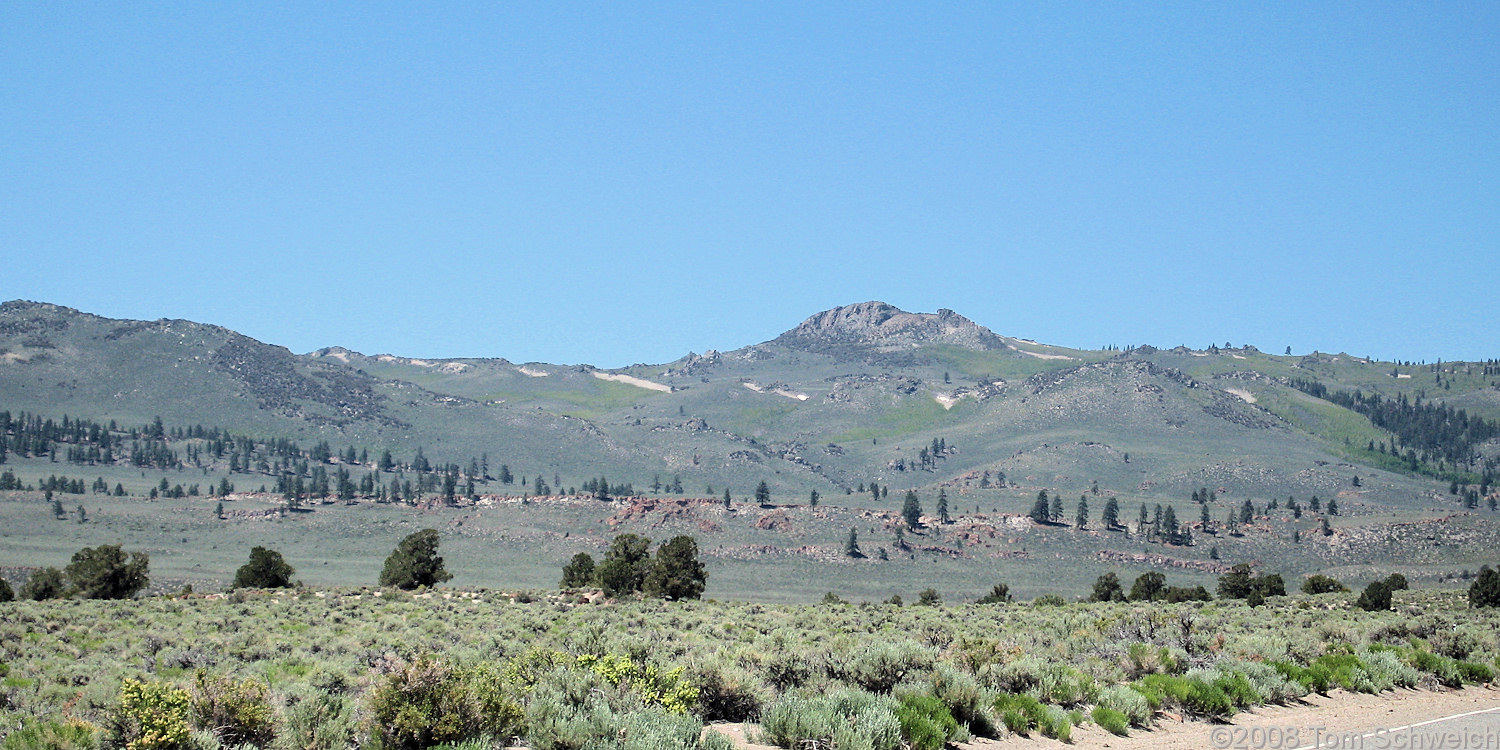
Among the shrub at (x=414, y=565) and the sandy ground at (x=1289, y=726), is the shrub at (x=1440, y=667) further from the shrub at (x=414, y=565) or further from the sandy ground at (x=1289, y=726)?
the shrub at (x=414, y=565)

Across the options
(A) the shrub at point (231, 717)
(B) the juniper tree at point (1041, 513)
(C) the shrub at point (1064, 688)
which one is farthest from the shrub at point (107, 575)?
(B) the juniper tree at point (1041, 513)

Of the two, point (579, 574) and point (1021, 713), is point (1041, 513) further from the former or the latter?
point (1021, 713)

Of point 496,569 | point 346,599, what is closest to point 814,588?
point 496,569

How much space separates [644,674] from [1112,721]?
6.85m

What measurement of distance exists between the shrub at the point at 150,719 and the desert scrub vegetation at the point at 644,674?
0.02 meters

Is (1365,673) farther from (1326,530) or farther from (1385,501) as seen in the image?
(1385,501)

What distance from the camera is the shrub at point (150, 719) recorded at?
1084 centimetres

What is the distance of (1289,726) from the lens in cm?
1630

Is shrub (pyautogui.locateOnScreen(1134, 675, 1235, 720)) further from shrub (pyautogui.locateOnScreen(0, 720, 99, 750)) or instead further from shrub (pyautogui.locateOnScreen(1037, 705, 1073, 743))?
shrub (pyautogui.locateOnScreen(0, 720, 99, 750))

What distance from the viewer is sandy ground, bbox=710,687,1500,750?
14.6m

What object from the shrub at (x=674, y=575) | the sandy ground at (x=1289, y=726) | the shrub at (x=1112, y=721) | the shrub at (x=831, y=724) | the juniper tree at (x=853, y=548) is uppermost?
the shrub at (x=831, y=724)

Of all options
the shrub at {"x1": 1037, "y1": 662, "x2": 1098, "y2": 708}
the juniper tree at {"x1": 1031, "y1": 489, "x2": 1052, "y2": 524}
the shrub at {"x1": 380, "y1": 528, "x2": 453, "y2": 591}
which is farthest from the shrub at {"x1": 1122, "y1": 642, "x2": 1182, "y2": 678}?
the juniper tree at {"x1": 1031, "y1": 489, "x2": 1052, "y2": 524}

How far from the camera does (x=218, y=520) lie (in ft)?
457

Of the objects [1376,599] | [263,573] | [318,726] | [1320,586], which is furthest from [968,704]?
[1320,586]
